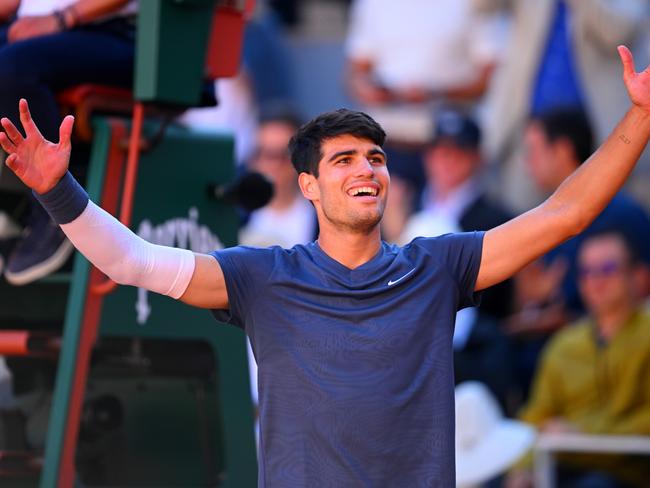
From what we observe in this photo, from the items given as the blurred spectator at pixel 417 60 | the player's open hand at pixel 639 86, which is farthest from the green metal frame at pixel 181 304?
the blurred spectator at pixel 417 60

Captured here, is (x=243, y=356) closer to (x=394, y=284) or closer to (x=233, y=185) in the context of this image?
(x=233, y=185)

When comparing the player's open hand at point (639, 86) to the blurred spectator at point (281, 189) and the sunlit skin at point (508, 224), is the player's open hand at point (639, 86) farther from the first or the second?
the blurred spectator at point (281, 189)

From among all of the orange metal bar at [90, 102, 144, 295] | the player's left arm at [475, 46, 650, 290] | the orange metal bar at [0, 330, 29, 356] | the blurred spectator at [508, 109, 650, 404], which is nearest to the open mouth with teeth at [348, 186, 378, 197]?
the player's left arm at [475, 46, 650, 290]

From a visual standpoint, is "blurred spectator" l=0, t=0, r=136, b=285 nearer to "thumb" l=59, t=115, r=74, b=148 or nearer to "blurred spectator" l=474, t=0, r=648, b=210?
"thumb" l=59, t=115, r=74, b=148

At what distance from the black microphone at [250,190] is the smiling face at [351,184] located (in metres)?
1.01

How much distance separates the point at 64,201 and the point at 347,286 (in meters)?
0.79

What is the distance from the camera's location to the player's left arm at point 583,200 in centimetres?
405

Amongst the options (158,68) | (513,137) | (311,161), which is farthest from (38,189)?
(513,137)

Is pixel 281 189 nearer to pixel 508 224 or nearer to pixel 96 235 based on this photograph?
pixel 508 224

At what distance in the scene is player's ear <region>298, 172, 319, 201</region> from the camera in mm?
4188

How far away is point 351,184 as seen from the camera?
4.05 m

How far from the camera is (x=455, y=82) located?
980cm

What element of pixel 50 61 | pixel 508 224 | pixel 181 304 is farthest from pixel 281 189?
pixel 508 224

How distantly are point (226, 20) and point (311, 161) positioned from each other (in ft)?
4.12
